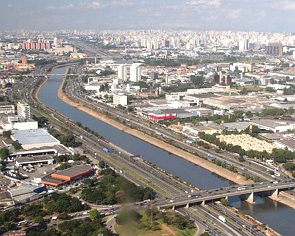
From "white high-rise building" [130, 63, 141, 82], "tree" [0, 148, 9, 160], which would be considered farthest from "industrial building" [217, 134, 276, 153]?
"white high-rise building" [130, 63, 141, 82]

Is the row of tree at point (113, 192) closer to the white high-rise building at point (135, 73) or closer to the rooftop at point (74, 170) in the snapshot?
the rooftop at point (74, 170)

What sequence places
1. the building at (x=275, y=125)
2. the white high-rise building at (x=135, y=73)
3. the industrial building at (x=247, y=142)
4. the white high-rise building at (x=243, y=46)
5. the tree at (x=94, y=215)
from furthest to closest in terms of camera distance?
the white high-rise building at (x=243, y=46)
the white high-rise building at (x=135, y=73)
the building at (x=275, y=125)
the industrial building at (x=247, y=142)
the tree at (x=94, y=215)

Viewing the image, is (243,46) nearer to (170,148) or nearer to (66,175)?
(170,148)

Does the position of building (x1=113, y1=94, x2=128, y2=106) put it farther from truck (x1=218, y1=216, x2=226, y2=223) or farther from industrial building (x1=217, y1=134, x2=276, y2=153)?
truck (x1=218, y1=216, x2=226, y2=223)

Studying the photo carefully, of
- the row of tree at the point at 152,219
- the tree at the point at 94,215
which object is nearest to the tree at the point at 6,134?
the tree at the point at 94,215

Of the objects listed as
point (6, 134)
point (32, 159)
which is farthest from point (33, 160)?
point (6, 134)

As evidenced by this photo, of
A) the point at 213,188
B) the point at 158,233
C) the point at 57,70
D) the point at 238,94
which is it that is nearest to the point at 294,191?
the point at 213,188

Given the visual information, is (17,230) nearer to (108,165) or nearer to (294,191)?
(108,165)
